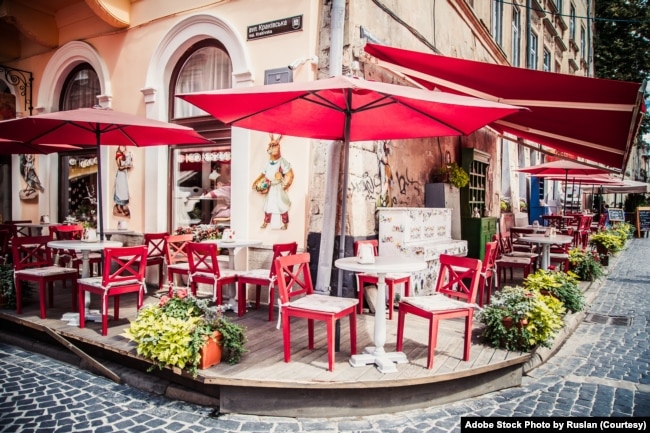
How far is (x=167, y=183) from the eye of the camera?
7824 mm

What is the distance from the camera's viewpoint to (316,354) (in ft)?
13.9

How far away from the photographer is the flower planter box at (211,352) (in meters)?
3.80

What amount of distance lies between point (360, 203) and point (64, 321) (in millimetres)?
3950

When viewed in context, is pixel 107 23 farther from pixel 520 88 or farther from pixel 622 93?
pixel 622 93

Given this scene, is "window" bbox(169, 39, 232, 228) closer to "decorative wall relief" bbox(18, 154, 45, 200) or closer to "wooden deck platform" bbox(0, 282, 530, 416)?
"wooden deck platform" bbox(0, 282, 530, 416)

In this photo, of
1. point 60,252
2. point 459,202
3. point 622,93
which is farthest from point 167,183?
point 622,93

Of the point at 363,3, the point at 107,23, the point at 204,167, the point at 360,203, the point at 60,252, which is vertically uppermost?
the point at 107,23

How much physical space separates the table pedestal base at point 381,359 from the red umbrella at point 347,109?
3.22 feet

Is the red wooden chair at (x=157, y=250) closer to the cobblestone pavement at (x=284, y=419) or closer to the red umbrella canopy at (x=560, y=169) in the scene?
the cobblestone pavement at (x=284, y=419)

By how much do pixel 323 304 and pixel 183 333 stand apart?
1262 mm

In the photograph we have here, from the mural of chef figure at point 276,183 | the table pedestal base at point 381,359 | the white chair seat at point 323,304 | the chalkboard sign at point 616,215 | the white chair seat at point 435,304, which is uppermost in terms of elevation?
the mural of chef figure at point 276,183

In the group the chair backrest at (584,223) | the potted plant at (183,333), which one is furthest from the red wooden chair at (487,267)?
the chair backrest at (584,223)

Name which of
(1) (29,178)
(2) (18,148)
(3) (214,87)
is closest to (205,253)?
(3) (214,87)

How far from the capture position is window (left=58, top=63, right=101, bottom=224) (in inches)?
356
